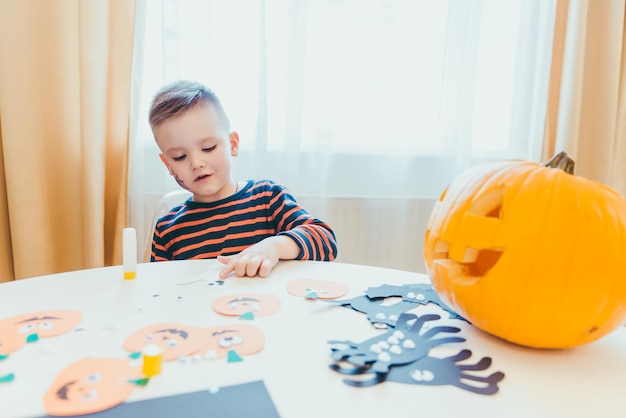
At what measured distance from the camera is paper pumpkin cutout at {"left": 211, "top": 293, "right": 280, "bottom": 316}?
1.98ft

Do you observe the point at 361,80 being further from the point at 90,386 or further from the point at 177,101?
the point at 90,386

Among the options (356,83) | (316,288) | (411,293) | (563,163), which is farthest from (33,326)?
(356,83)

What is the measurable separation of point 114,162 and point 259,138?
1.42 ft

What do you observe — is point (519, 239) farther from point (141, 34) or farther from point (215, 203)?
point (141, 34)

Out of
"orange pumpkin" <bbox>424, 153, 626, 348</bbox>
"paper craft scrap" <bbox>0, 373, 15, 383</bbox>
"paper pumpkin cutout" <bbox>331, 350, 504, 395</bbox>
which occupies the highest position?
"orange pumpkin" <bbox>424, 153, 626, 348</bbox>

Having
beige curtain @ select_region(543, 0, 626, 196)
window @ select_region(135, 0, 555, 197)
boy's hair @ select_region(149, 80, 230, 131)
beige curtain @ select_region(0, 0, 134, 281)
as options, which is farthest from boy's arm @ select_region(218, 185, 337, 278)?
beige curtain @ select_region(543, 0, 626, 196)

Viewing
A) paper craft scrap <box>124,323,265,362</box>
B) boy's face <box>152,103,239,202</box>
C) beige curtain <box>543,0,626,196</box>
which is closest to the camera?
paper craft scrap <box>124,323,265,362</box>

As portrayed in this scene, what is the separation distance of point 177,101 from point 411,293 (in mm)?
642

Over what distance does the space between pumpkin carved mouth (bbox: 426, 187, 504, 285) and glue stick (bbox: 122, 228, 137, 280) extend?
45 centimetres

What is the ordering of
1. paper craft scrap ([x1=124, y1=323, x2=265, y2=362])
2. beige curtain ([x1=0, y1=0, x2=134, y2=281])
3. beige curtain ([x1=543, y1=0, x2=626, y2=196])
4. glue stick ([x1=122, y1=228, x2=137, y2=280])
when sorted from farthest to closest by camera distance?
beige curtain ([x1=543, y1=0, x2=626, y2=196]) → beige curtain ([x1=0, y1=0, x2=134, y2=281]) → glue stick ([x1=122, y1=228, x2=137, y2=280]) → paper craft scrap ([x1=124, y1=323, x2=265, y2=362])

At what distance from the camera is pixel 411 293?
0.68 m

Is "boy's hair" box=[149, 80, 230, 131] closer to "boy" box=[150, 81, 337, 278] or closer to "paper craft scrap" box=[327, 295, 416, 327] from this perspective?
"boy" box=[150, 81, 337, 278]

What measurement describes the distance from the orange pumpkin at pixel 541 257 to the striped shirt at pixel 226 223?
490mm

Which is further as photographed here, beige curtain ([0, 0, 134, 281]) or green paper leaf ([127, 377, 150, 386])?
beige curtain ([0, 0, 134, 281])
